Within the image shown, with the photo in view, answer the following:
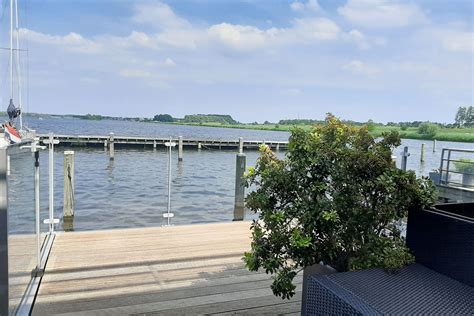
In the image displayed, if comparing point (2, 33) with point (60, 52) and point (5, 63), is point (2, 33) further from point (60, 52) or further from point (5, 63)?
point (60, 52)

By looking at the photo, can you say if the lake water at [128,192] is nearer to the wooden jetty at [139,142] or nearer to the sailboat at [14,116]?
the sailboat at [14,116]

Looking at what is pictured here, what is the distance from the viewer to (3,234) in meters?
1.53

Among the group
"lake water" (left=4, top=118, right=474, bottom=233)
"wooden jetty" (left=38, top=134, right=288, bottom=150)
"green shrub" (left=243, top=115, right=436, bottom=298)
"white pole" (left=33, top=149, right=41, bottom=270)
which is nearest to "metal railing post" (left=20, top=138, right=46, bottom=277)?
"white pole" (left=33, top=149, right=41, bottom=270)

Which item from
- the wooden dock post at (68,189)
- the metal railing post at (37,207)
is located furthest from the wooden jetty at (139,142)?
the metal railing post at (37,207)

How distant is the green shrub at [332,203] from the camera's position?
5.19ft

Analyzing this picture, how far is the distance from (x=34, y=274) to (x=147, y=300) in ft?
2.61

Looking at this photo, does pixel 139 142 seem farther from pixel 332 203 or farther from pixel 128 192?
pixel 332 203

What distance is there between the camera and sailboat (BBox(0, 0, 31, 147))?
1.89 metres

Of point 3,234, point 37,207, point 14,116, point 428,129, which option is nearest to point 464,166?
point 428,129

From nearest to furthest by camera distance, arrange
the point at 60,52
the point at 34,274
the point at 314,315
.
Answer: the point at 314,315
the point at 34,274
the point at 60,52

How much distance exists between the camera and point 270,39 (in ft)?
52.6

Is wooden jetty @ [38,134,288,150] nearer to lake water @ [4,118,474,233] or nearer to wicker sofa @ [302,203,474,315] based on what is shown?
lake water @ [4,118,474,233]

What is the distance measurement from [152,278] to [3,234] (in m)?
1.16

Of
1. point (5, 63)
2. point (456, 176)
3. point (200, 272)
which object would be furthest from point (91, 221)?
point (456, 176)
